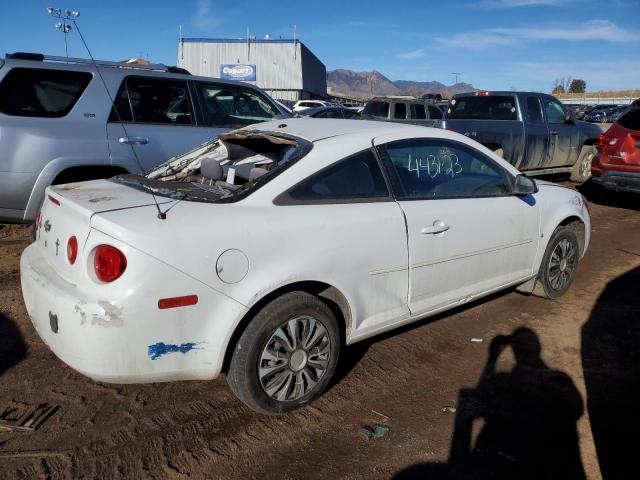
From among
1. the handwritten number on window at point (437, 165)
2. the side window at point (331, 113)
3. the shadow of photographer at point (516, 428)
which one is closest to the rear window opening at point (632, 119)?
the handwritten number on window at point (437, 165)

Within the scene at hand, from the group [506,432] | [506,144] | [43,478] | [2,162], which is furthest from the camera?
[506,144]

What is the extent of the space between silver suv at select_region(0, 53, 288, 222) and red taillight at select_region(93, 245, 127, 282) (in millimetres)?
1859

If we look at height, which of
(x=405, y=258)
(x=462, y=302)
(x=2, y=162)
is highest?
(x=2, y=162)

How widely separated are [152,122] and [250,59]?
49514mm

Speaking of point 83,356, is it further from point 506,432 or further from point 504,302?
point 504,302

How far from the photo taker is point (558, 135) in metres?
10.6

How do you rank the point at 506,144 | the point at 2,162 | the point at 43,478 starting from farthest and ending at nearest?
1. the point at 506,144
2. the point at 2,162
3. the point at 43,478

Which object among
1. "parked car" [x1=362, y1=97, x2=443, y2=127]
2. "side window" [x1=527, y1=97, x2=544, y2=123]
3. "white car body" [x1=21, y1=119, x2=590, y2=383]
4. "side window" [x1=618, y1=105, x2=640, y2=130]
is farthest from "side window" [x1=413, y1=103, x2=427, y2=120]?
"white car body" [x1=21, y1=119, x2=590, y2=383]

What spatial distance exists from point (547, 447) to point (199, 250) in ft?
6.81

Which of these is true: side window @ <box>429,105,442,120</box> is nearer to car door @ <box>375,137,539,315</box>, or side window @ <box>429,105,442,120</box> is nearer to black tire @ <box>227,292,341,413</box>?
car door @ <box>375,137,539,315</box>

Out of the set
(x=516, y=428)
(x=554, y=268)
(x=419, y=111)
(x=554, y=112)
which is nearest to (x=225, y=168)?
(x=516, y=428)

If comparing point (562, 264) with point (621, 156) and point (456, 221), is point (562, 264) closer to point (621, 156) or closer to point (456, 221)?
point (456, 221)

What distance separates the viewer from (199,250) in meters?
2.66

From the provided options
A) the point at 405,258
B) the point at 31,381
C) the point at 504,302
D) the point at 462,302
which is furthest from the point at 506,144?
the point at 31,381
